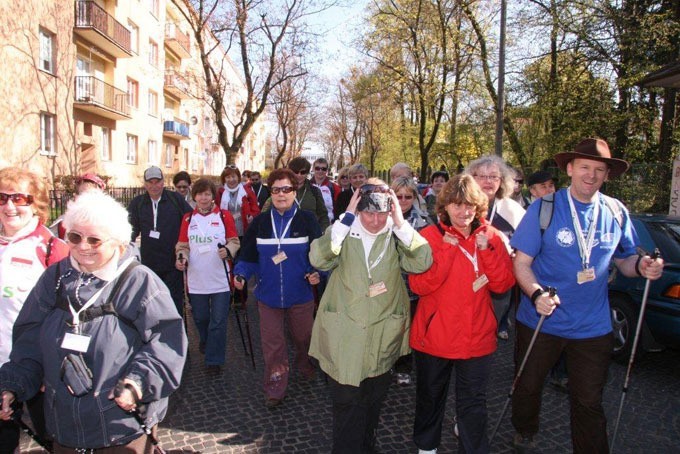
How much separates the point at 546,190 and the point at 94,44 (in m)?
23.3

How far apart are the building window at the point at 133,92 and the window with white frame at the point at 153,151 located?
290cm

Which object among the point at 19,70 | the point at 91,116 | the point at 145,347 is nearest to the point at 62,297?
the point at 145,347

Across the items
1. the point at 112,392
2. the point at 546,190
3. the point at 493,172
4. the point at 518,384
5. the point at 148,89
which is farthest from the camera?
the point at 148,89

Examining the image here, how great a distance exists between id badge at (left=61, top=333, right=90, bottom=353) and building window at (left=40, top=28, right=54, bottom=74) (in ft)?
68.1

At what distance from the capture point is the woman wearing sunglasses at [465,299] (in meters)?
3.26

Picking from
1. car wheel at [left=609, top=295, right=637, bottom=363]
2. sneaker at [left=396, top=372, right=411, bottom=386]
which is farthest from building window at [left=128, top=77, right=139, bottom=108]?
car wheel at [left=609, top=295, right=637, bottom=363]

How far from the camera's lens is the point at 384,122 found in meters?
44.9

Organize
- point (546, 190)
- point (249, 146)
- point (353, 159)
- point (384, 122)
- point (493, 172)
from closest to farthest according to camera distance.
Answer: point (493, 172) < point (546, 190) < point (384, 122) < point (353, 159) < point (249, 146)

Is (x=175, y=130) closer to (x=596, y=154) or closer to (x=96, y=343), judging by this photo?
(x=596, y=154)

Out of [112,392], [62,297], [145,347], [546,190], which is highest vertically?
[546,190]

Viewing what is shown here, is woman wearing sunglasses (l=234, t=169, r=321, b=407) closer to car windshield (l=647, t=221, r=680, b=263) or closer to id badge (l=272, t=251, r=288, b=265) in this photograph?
id badge (l=272, t=251, r=288, b=265)

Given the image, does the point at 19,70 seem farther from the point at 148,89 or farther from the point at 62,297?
the point at 62,297

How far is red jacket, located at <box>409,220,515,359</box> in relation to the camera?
3.25 m

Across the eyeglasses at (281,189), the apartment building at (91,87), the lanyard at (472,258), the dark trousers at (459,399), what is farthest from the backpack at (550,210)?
the apartment building at (91,87)
